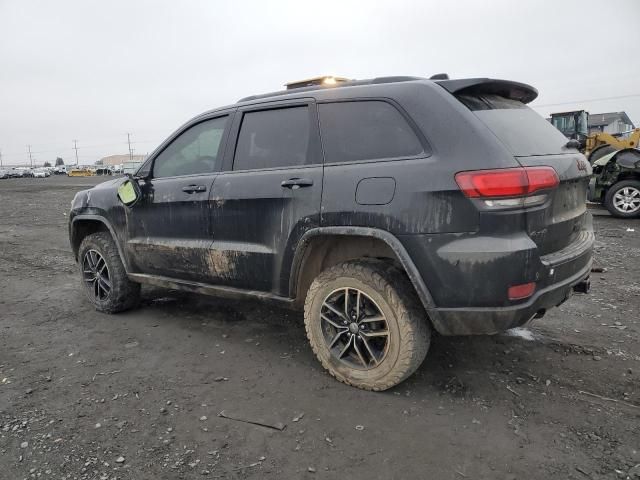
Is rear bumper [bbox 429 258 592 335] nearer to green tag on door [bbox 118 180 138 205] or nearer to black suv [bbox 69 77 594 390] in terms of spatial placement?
black suv [bbox 69 77 594 390]

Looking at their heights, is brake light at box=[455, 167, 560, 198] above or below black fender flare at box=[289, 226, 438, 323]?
above

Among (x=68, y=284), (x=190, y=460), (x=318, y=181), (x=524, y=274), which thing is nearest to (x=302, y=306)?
(x=318, y=181)

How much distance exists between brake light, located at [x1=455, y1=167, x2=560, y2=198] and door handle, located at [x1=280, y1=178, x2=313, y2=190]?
3.13 feet

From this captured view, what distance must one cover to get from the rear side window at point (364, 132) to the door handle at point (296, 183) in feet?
0.60

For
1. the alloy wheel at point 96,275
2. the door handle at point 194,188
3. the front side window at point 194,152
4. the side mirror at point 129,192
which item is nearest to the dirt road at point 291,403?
the alloy wheel at point 96,275

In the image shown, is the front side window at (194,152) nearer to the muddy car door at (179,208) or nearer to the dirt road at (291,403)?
the muddy car door at (179,208)

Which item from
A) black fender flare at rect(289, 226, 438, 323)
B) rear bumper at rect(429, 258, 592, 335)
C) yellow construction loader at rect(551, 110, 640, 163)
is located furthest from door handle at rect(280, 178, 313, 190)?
yellow construction loader at rect(551, 110, 640, 163)

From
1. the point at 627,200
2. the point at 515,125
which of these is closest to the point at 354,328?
the point at 515,125

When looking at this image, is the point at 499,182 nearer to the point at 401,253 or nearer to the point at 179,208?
the point at 401,253

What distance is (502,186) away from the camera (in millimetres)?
2309

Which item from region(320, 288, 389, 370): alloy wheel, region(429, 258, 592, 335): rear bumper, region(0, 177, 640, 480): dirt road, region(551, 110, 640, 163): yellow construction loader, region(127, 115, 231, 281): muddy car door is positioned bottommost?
region(0, 177, 640, 480): dirt road

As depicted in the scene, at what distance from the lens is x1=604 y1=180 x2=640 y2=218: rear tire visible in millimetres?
9367

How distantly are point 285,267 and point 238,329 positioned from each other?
3.89 ft

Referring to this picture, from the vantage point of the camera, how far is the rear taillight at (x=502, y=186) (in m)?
2.31
